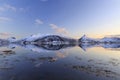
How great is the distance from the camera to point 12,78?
25297mm

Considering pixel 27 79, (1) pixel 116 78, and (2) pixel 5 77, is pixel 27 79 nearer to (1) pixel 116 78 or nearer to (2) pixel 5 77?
(2) pixel 5 77

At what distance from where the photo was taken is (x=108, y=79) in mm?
25078

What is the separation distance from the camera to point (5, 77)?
25.8 metres

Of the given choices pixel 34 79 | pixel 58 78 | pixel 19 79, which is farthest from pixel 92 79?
pixel 19 79

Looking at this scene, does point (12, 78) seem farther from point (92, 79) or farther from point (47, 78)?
point (92, 79)

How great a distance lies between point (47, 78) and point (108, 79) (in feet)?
32.8

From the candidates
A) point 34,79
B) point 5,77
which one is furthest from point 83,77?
point 5,77

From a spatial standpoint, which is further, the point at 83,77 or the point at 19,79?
the point at 83,77

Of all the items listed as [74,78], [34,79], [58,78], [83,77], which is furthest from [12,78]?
[83,77]

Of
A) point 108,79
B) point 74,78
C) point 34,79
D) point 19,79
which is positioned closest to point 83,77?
point 74,78

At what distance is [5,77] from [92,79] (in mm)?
14459

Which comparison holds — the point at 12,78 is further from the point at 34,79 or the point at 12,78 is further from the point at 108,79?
the point at 108,79

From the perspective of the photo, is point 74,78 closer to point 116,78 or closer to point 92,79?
point 92,79

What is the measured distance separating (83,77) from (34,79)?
8.32 meters
